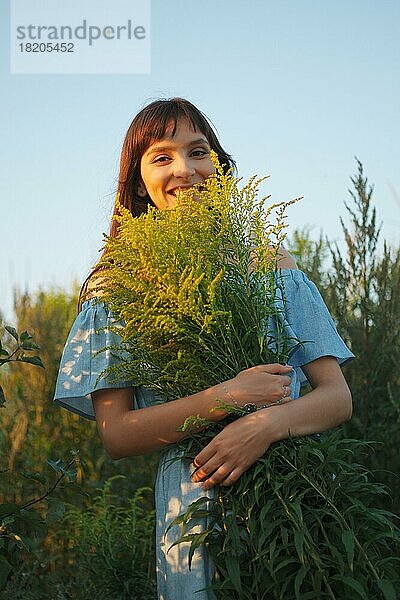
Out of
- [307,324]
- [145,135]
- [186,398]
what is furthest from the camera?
[145,135]

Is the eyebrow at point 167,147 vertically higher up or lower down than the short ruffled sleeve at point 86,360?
higher up

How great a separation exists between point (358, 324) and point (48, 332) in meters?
2.10

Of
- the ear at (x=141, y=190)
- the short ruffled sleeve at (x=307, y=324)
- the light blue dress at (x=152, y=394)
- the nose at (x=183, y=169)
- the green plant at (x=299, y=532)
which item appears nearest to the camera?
the green plant at (x=299, y=532)

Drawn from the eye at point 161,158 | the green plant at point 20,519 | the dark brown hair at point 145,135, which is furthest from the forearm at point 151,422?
the eye at point 161,158

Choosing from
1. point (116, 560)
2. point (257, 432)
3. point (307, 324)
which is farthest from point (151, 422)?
point (116, 560)

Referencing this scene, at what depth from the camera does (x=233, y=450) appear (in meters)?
1.84

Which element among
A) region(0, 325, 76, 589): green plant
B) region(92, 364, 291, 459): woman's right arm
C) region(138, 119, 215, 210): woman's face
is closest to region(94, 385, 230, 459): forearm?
region(92, 364, 291, 459): woman's right arm

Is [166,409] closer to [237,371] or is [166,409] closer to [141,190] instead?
[237,371]

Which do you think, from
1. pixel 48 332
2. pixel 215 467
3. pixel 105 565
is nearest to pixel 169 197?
pixel 215 467

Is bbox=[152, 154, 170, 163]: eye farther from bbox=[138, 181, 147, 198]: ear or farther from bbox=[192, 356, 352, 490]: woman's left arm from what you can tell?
bbox=[192, 356, 352, 490]: woman's left arm

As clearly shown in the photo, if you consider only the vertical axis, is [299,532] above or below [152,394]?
below

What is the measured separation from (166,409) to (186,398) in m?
0.07

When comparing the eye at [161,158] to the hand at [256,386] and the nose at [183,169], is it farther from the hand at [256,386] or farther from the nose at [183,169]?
the hand at [256,386]

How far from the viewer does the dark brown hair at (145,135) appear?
8.18 ft
